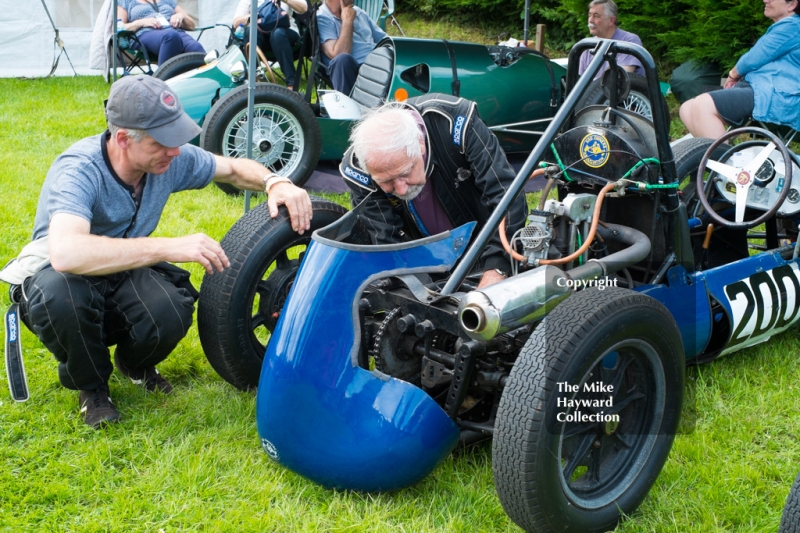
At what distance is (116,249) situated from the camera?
116 inches

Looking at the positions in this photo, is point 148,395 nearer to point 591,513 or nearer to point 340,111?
point 591,513

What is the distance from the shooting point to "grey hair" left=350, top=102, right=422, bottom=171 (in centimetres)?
300

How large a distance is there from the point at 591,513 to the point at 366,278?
1.04m

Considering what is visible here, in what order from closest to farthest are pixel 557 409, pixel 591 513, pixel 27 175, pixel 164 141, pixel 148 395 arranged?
pixel 557 409 < pixel 591 513 < pixel 164 141 < pixel 148 395 < pixel 27 175

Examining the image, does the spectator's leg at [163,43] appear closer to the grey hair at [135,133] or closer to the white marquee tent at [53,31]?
the white marquee tent at [53,31]

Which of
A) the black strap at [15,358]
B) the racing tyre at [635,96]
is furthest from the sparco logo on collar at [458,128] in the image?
the black strap at [15,358]

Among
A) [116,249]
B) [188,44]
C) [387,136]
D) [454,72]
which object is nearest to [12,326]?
[116,249]

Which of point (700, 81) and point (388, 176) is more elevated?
point (388, 176)

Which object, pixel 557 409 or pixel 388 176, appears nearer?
pixel 557 409

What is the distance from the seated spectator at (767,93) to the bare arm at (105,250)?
4.21 meters

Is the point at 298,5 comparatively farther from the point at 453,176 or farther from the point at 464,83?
the point at 453,176

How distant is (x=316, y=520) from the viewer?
2680 mm

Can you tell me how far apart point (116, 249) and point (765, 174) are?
2722mm

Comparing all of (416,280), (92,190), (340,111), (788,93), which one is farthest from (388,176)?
(788,93)
